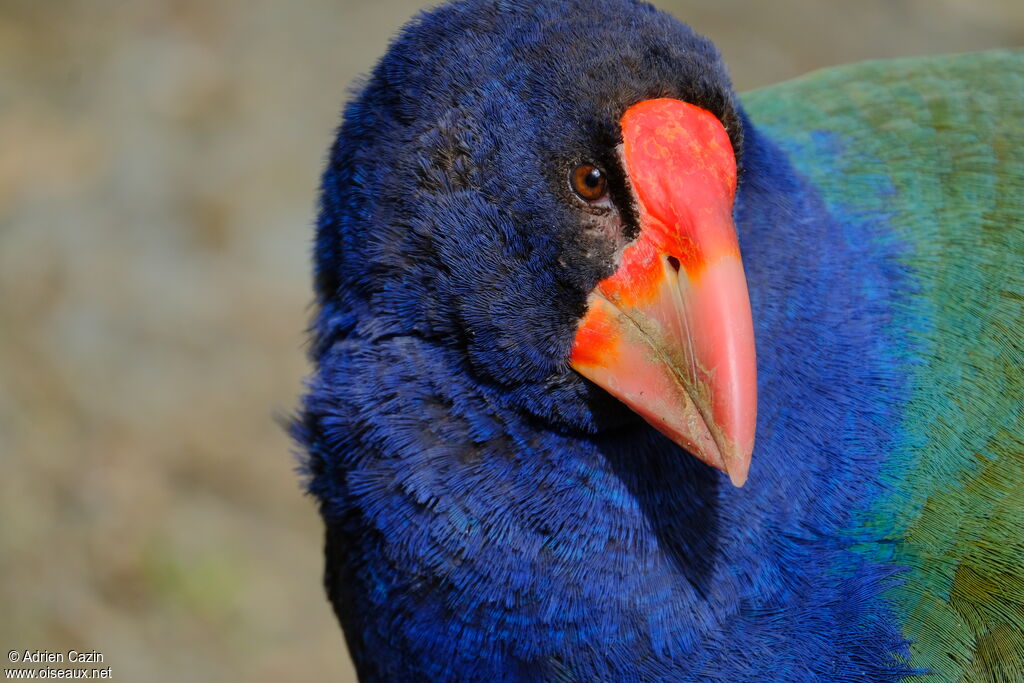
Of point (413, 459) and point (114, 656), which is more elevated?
point (413, 459)

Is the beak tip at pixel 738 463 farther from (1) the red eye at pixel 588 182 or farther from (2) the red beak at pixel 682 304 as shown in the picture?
(1) the red eye at pixel 588 182

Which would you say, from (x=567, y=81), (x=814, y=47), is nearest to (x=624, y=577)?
(x=567, y=81)

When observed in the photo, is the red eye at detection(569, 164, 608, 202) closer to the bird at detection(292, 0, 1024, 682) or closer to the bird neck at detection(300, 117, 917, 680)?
the bird at detection(292, 0, 1024, 682)

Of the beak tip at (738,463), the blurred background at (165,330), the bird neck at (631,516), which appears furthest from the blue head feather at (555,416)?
the blurred background at (165,330)

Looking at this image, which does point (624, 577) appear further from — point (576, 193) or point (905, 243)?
point (905, 243)

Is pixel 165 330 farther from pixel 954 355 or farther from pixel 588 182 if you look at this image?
pixel 954 355

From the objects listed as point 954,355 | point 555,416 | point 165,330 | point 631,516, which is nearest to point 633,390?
point 555,416

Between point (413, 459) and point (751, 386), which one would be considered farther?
point (413, 459)
